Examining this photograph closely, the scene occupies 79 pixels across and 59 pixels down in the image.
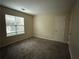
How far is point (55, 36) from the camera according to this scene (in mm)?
4965

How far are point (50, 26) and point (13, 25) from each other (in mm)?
3130

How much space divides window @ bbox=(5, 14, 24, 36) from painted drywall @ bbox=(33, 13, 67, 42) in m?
1.62

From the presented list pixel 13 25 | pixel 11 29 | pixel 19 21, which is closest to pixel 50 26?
pixel 19 21

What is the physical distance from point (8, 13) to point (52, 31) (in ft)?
12.2

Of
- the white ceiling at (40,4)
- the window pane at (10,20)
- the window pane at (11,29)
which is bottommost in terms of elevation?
the window pane at (11,29)

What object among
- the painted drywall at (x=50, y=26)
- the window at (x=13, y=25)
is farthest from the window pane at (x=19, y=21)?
the painted drywall at (x=50, y=26)

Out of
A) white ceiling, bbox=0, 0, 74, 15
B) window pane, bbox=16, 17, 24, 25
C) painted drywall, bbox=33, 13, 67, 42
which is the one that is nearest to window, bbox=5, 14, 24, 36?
window pane, bbox=16, 17, 24, 25

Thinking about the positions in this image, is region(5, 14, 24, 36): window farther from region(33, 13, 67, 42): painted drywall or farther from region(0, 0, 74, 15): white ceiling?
region(33, 13, 67, 42): painted drywall

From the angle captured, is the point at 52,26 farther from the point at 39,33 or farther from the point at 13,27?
the point at 13,27

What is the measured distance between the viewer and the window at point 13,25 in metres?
3.79

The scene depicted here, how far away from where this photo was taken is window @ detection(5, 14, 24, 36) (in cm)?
379

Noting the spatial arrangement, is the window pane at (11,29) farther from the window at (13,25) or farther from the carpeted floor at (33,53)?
the carpeted floor at (33,53)

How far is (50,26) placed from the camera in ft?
16.9

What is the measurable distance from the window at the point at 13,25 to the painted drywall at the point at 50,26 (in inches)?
63.6
